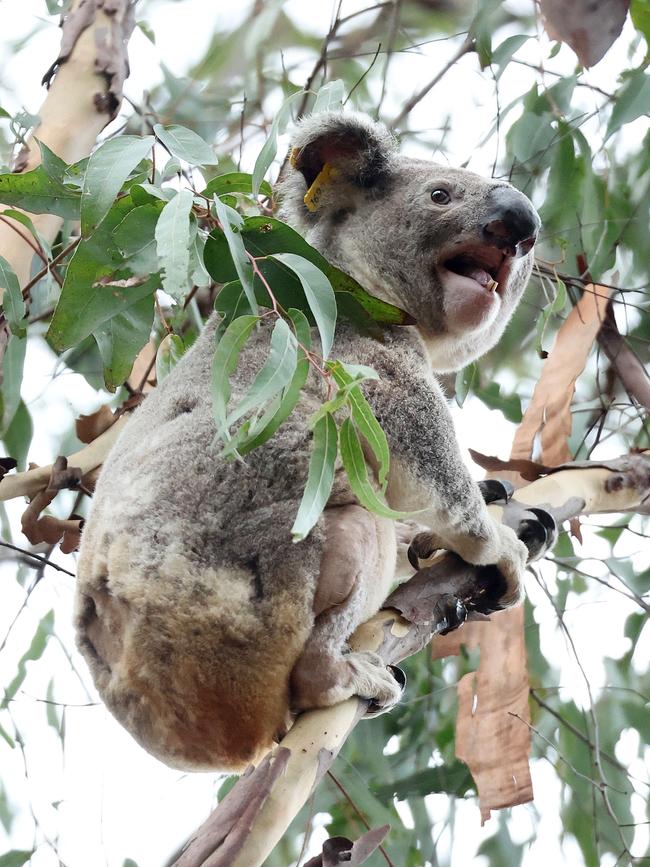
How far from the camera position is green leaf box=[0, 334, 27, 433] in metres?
2.44

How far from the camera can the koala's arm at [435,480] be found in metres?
1.96

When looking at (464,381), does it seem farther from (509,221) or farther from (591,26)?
(591,26)

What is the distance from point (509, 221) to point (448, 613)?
853mm

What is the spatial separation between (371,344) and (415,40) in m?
1.75

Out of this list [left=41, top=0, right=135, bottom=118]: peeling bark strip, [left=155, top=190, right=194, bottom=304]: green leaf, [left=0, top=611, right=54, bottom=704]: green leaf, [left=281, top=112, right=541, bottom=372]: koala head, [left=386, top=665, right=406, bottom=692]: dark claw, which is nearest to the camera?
[left=155, top=190, right=194, bottom=304]: green leaf

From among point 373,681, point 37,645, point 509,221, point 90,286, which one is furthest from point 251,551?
point 37,645

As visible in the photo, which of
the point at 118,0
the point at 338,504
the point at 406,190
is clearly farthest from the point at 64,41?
the point at 338,504

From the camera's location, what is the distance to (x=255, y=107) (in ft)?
11.2

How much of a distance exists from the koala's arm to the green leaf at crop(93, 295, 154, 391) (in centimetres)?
45

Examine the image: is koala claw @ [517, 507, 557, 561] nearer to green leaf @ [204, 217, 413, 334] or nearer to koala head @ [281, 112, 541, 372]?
koala head @ [281, 112, 541, 372]

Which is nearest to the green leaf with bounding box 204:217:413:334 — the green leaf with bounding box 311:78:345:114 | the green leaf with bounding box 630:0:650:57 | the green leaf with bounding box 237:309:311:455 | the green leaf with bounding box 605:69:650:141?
the green leaf with bounding box 237:309:311:455

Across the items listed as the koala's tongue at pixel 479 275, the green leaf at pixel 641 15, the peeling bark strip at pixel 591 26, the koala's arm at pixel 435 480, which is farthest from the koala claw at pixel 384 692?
the green leaf at pixel 641 15

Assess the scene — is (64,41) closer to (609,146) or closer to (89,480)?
(89,480)

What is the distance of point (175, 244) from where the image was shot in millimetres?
1438
